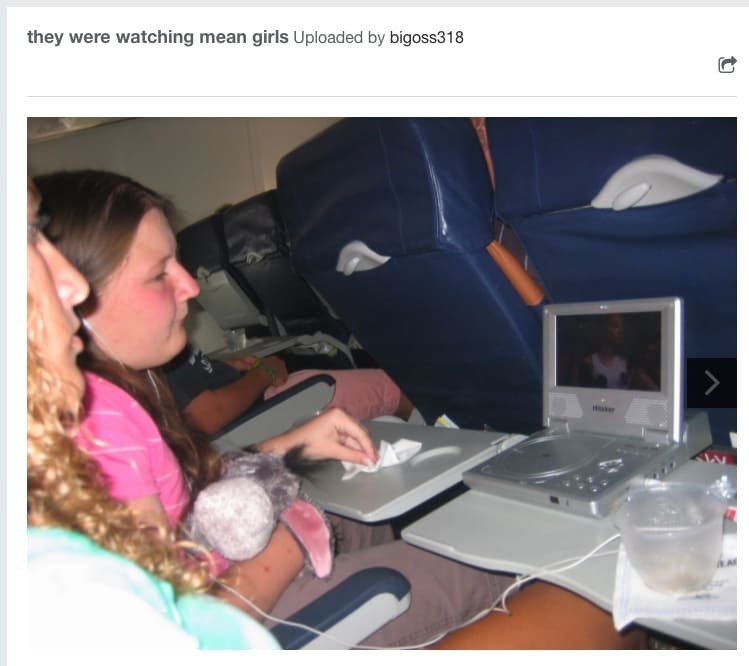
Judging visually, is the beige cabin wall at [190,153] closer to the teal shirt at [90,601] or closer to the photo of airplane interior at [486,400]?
the photo of airplane interior at [486,400]

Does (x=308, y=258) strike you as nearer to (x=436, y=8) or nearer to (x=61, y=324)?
(x=436, y=8)

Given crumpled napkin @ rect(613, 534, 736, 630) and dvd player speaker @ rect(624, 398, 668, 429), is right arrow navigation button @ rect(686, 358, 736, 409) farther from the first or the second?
crumpled napkin @ rect(613, 534, 736, 630)

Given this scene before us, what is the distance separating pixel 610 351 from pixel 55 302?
82 cm

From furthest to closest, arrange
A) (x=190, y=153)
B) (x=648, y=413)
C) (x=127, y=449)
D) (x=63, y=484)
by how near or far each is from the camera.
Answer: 1. (x=190, y=153)
2. (x=648, y=413)
3. (x=127, y=449)
4. (x=63, y=484)

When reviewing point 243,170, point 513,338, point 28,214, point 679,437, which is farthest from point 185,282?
point 243,170

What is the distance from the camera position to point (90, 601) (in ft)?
1.39

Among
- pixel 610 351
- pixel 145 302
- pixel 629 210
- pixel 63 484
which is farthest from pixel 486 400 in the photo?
pixel 63 484

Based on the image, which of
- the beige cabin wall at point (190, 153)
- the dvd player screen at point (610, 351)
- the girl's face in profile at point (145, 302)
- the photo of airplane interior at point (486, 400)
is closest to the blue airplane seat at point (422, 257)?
the photo of airplane interior at point (486, 400)

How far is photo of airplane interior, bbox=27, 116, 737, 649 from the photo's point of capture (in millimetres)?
698

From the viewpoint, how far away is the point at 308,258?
1.46 m

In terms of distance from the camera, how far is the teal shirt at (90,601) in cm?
42

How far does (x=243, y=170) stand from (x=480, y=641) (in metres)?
3.42

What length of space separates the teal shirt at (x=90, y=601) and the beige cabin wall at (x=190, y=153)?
9.85ft

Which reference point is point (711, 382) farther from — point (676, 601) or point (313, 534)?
point (313, 534)
